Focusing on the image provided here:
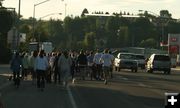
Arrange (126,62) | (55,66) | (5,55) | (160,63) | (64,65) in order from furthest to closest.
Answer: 1. (5,55)
2. (126,62)
3. (160,63)
4. (55,66)
5. (64,65)

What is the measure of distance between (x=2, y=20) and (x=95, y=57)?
189 feet

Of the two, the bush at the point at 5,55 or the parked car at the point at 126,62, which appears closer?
the parked car at the point at 126,62

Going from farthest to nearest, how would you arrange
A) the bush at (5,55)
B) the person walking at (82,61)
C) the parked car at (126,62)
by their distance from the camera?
the bush at (5,55), the parked car at (126,62), the person walking at (82,61)

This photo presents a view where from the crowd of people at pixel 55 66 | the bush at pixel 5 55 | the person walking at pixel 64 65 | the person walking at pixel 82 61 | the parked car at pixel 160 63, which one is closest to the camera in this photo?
the crowd of people at pixel 55 66

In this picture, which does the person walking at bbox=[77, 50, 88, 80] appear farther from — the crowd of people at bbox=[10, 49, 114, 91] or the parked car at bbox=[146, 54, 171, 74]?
the parked car at bbox=[146, 54, 171, 74]

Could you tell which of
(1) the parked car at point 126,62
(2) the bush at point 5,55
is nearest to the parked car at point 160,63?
(1) the parked car at point 126,62

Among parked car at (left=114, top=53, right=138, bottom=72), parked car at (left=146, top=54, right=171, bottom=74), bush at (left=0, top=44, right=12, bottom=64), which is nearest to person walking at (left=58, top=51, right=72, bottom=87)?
parked car at (left=146, top=54, right=171, bottom=74)

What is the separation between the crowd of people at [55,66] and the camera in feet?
76.0

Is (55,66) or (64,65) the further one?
(55,66)

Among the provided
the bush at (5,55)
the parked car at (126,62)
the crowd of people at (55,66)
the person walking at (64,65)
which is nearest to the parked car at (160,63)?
the parked car at (126,62)

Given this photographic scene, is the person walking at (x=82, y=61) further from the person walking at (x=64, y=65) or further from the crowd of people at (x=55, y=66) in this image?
the person walking at (x=64, y=65)

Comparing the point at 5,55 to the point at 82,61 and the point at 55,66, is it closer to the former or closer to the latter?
the point at 82,61

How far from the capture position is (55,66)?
28.5 metres

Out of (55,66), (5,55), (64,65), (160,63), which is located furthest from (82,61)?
(5,55)
